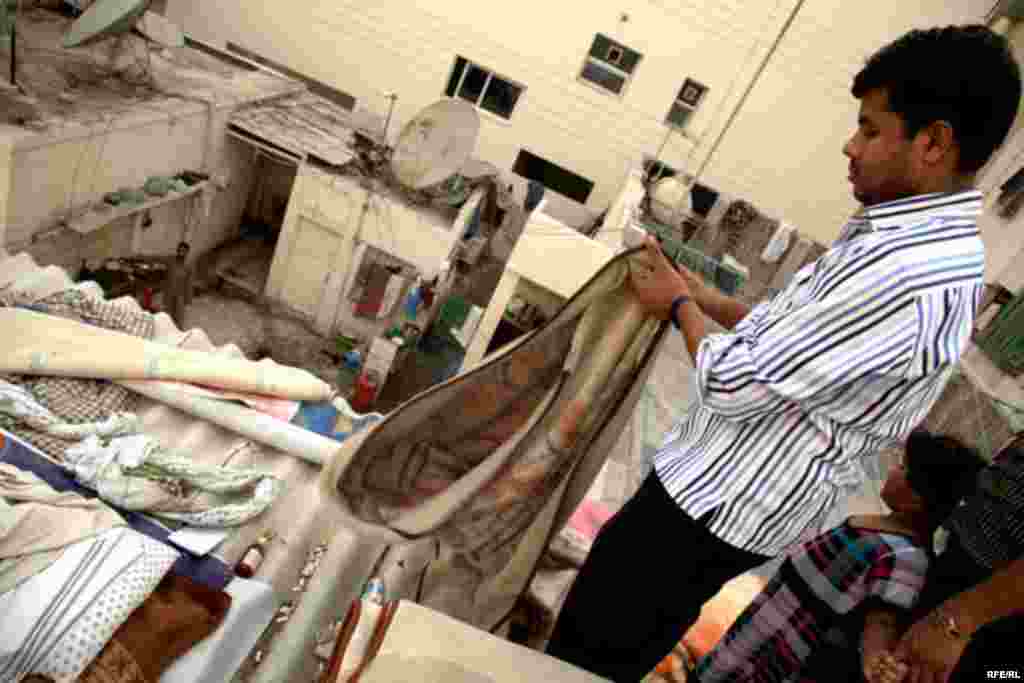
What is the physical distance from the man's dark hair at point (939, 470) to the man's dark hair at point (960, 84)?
3.30 ft

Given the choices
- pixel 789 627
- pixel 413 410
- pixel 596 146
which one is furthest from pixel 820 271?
pixel 596 146

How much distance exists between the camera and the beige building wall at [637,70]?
38.0 feet

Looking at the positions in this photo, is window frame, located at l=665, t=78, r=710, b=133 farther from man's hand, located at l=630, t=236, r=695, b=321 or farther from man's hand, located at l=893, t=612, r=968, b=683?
man's hand, located at l=893, t=612, r=968, b=683

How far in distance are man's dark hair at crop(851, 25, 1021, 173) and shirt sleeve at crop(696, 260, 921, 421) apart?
0.31 meters

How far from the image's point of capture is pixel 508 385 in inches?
67.1

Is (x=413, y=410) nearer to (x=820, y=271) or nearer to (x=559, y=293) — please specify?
(x=820, y=271)

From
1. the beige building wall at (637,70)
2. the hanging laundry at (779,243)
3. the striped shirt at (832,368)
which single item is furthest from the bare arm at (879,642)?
the beige building wall at (637,70)

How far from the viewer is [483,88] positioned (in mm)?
12992

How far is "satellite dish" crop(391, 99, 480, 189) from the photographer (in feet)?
29.8

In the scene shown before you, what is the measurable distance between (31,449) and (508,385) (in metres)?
1.85

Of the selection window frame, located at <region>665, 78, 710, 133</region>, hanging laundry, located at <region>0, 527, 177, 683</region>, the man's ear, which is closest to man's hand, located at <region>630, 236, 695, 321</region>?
the man's ear

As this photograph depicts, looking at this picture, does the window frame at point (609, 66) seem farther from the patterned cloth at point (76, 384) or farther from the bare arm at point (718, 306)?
the bare arm at point (718, 306)

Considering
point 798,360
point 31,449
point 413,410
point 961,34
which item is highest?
point 961,34

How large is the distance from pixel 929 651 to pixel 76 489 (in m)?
2.65
